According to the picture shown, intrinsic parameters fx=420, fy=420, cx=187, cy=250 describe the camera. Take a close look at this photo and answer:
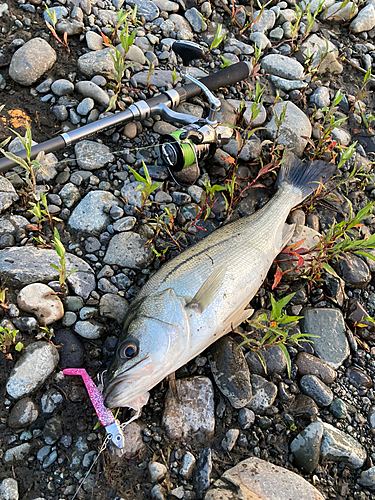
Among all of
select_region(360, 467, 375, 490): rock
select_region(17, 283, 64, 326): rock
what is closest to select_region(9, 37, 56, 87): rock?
select_region(17, 283, 64, 326): rock

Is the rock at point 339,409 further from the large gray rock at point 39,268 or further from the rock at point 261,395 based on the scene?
the large gray rock at point 39,268

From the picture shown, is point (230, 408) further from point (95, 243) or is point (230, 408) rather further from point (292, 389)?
point (95, 243)

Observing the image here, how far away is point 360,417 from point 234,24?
17.8ft

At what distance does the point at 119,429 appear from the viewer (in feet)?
9.93

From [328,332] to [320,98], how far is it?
11.0 ft

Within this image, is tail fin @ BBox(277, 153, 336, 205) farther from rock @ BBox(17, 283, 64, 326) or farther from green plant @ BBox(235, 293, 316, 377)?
rock @ BBox(17, 283, 64, 326)

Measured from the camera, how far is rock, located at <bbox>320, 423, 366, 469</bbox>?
3.29 m

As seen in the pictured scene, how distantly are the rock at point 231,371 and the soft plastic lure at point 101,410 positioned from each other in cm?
89

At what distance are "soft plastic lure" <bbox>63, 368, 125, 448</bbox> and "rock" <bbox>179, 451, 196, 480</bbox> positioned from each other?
1.55ft

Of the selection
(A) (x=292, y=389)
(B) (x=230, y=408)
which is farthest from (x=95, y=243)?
(A) (x=292, y=389)

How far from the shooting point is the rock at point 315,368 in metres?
3.71

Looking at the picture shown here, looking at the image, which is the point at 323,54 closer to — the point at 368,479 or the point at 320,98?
the point at 320,98

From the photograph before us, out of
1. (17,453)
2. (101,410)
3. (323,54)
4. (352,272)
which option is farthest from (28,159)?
(323,54)

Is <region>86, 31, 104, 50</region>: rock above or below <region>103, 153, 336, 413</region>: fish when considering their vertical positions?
above
